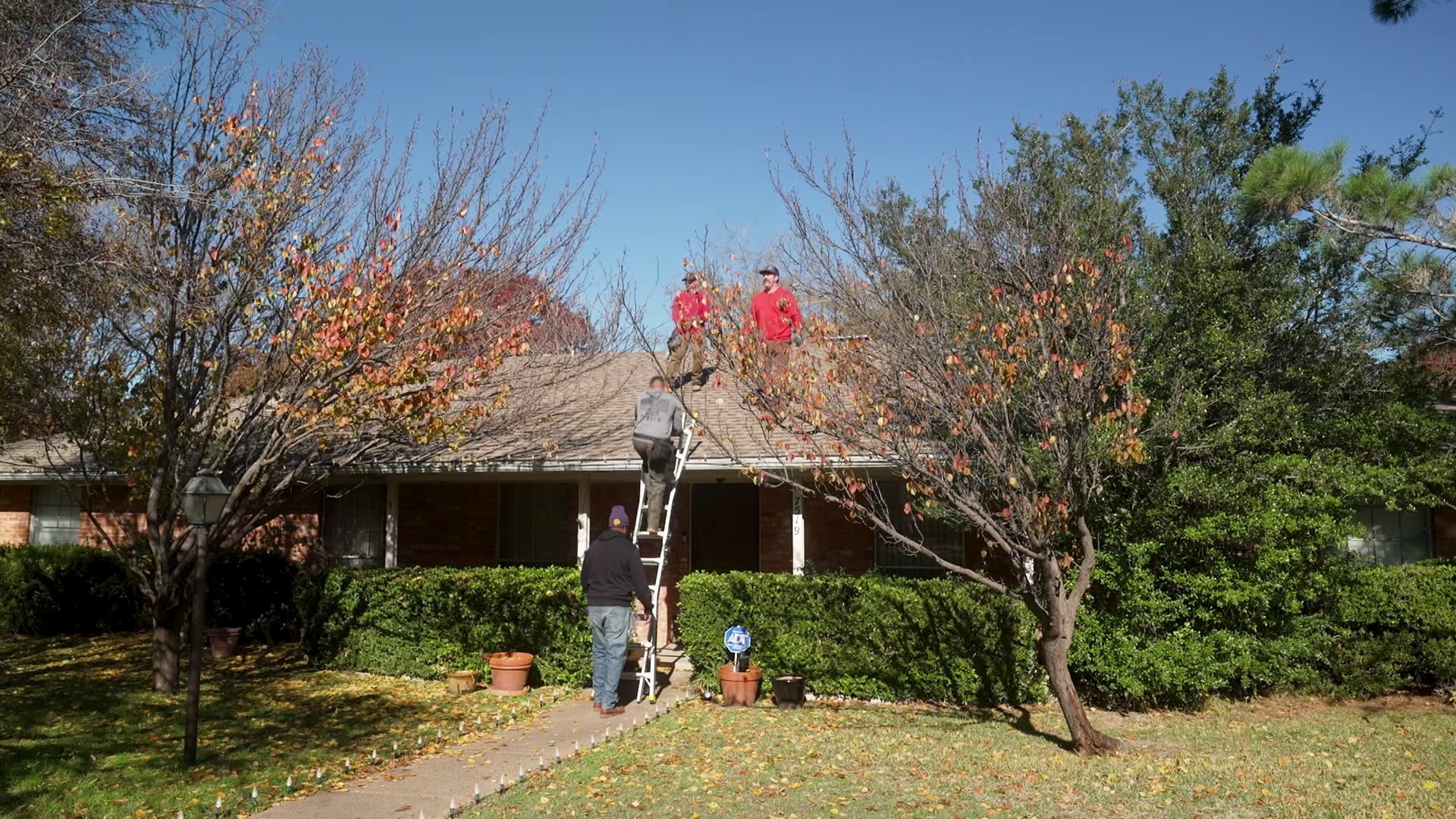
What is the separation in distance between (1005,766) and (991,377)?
298 centimetres

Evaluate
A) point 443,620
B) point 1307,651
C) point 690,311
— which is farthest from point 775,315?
point 1307,651

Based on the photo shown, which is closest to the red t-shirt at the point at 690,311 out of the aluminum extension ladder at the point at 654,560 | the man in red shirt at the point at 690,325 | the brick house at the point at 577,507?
the man in red shirt at the point at 690,325

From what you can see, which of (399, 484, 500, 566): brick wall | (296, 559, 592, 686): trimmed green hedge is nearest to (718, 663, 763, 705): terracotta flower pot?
(296, 559, 592, 686): trimmed green hedge

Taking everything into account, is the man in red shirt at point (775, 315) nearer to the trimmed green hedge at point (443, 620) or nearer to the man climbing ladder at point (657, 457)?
the man climbing ladder at point (657, 457)

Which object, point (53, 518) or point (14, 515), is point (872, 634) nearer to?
point (53, 518)

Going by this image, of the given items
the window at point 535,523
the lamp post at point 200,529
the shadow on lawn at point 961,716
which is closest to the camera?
the lamp post at point 200,529

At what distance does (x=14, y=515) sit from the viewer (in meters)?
19.1

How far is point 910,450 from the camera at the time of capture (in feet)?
29.0

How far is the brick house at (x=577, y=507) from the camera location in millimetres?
13086

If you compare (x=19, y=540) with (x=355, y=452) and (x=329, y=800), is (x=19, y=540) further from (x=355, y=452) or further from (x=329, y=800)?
(x=329, y=800)

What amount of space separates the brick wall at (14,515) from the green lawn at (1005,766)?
14.8 metres

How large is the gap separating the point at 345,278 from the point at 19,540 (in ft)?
40.2

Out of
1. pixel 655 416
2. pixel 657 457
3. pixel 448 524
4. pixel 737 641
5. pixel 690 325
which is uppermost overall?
pixel 690 325

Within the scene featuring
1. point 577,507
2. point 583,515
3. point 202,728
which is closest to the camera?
point 202,728
